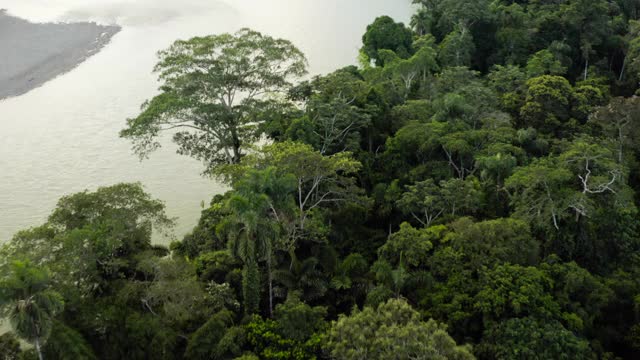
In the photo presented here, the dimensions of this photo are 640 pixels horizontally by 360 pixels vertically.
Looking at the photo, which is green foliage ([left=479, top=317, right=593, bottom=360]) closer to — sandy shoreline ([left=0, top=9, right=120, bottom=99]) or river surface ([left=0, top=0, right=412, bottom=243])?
river surface ([left=0, top=0, right=412, bottom=243])

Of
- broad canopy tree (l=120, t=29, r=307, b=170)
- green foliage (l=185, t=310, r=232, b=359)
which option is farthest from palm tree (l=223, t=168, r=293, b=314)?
broad canopy tree (l=120, t=29, r=307, b=170)

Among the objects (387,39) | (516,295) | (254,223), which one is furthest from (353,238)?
(387,39)

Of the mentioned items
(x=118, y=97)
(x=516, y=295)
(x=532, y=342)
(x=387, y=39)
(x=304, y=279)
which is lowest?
(x=532, y=342)

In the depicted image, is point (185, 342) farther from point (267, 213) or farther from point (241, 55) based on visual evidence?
point (241, 55)

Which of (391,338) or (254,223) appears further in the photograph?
(254,223)

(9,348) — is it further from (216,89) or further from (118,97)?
(118,97)

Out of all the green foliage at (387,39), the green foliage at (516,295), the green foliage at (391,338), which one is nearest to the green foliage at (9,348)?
the green foliage at (391,338)
